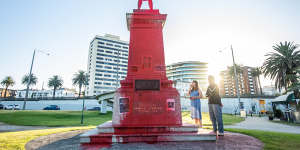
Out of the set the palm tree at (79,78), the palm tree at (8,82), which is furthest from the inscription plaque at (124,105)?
the palm tree at (8,82)

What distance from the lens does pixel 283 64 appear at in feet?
69.1

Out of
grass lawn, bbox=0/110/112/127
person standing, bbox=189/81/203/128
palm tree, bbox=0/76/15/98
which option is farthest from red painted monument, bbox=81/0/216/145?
palm tree, bbox=0/76/15/98

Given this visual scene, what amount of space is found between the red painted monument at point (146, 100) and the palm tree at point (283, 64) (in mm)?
21960

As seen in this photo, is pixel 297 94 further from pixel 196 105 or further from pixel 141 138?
pixel 141 138

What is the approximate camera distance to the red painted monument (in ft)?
14.8

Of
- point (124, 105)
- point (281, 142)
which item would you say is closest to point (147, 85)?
point (124, 105)

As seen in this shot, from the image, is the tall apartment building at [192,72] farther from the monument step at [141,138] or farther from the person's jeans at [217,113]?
the monument step at [141,138]

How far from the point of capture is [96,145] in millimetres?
4203

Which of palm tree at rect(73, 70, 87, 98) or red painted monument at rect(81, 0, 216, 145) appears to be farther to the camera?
palm tree at rect(73, 70, 87, 98)

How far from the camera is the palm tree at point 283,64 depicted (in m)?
20.3

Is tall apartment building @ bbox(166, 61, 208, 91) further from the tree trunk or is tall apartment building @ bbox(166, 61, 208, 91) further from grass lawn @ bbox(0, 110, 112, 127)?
grass lawn @ bbox(0, 110, 112, 127)

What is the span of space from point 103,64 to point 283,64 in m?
76.7

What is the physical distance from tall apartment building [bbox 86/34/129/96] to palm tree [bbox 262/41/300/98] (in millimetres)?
63269

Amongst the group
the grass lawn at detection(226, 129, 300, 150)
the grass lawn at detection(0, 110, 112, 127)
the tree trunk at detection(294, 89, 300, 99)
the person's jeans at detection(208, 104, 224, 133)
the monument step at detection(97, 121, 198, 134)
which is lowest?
the grass lawn at detection(0, 110, 112, 127)
